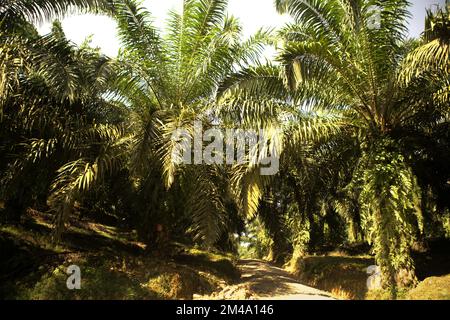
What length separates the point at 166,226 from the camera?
8164 millimetres

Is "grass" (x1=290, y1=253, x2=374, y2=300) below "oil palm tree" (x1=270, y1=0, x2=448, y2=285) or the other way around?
below

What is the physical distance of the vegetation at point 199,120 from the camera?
6395 millimetres

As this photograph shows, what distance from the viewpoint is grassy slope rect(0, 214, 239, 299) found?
19.4ft

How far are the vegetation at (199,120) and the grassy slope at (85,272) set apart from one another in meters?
0.04

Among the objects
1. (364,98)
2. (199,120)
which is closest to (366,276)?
(364,98)

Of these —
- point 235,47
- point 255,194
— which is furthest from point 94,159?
point 235,47

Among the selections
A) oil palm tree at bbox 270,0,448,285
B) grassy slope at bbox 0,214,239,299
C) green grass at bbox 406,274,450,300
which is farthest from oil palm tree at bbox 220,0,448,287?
grassy slope at bbox 0,214,239,299

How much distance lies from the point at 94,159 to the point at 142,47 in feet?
10.2

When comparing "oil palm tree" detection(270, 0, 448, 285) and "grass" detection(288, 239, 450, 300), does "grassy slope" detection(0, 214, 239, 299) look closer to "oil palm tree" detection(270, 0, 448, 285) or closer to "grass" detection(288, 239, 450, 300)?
"grass" detection(288, 239, 450, 300)

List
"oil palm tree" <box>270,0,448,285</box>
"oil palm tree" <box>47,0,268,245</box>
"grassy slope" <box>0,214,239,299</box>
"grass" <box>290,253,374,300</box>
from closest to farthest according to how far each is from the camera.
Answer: "grassy slope" <box>0,214,239,299</box>, "oil palm tree" <box>270,0,448,285</box>, "oil palm tree" <box>47,0,268,245</box>, "grass" <box>290,253,374,300</box>

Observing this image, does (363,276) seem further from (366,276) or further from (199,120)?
(199,120)

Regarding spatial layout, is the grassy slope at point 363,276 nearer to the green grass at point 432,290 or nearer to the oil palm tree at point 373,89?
the green grass at point 432,290

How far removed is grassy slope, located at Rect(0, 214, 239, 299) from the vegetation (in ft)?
0.13

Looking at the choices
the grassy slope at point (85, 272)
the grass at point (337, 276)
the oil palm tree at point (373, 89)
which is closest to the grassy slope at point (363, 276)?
the grass at point (337, 276)
